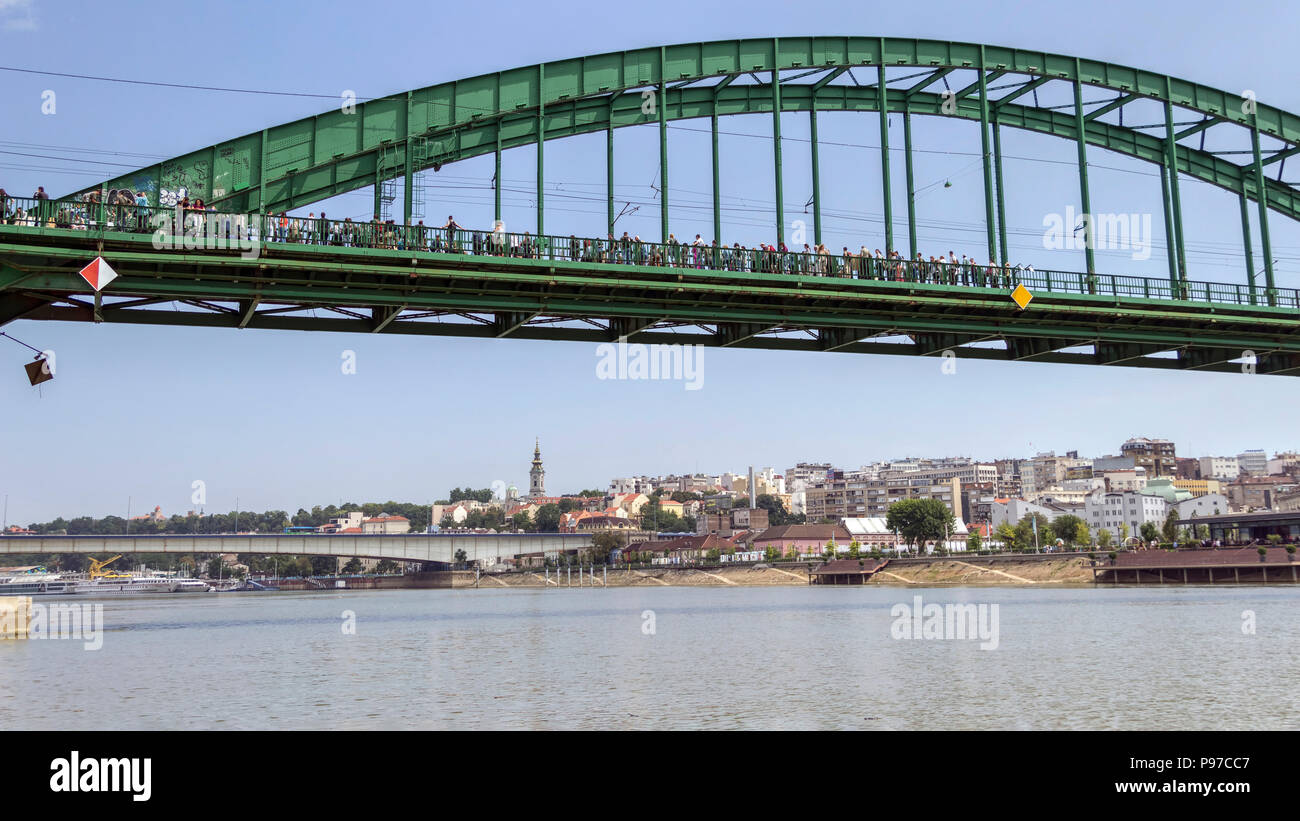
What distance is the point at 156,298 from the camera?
34000 millimetres

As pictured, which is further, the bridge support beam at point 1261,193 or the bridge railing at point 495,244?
the bridge support beam at point 1261,193

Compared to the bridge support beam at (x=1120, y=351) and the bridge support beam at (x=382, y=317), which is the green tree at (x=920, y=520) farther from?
the bridge support beam at (x=382, y=317)

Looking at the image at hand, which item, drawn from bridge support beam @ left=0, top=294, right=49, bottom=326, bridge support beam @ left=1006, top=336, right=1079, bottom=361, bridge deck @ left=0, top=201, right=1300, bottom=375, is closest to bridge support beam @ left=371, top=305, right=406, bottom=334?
bridge deck @ left=0, top=201, right=1300, bottom=375

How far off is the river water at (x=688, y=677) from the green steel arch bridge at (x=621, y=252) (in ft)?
39.2

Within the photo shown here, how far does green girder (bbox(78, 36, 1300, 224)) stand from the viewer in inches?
1492

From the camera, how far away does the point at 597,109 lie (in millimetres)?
45094

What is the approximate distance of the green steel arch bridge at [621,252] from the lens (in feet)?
110

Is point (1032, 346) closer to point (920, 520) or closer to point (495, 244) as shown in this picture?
point (495, 244)

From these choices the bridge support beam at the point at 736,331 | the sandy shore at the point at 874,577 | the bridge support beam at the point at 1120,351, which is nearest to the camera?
the bridge support beam at the point at 736,331

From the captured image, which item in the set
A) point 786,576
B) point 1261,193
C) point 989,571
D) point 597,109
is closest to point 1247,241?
point 1261,193

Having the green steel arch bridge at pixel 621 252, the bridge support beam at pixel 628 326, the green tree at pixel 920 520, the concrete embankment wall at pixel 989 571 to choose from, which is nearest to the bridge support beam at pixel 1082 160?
the green steel arch bridge at pixel 621 252

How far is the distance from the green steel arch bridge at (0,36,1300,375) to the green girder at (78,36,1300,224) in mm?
81
